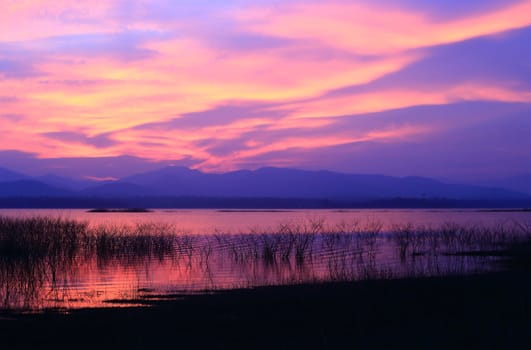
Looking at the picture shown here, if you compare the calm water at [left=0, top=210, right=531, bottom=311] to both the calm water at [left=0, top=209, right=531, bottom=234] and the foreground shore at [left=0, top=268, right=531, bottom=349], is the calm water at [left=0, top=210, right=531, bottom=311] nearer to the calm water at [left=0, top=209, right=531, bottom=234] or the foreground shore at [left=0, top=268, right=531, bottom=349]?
the foreground shore at [left=0, top=268, right=531, bottom=349]

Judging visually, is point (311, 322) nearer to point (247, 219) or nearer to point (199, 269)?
point (199, 269)

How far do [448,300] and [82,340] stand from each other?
770 cm

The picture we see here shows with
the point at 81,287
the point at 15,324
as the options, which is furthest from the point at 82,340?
the point at 81,287

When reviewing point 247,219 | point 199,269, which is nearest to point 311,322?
point 199,269

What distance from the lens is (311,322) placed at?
12117 mm

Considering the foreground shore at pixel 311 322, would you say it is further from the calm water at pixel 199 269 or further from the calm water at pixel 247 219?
the calm water at pixel 247 219

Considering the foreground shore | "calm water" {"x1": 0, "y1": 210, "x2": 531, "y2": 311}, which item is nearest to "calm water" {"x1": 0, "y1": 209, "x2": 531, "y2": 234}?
"calm water" {"x1": 0, "y1": 210, "x2": 531, "y2": 311}

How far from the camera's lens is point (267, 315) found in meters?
12.9

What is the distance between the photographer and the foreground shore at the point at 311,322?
10336 mm

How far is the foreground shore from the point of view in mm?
10336

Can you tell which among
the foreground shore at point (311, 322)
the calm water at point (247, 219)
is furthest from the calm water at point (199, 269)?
the calm water at point (247, 219)

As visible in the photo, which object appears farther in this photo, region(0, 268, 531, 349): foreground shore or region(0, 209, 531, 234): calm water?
region(0, 209, 531, 234): calm water

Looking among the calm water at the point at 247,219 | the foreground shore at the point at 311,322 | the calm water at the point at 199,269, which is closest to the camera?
the foreground shore at the point at 311,322

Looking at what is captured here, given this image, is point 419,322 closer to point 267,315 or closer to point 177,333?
point 267,315
